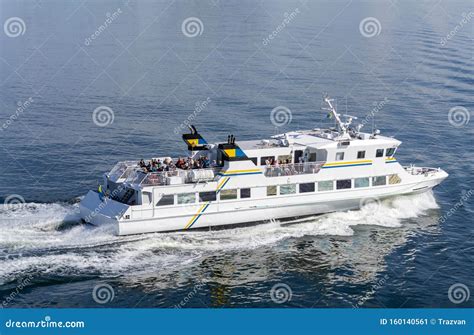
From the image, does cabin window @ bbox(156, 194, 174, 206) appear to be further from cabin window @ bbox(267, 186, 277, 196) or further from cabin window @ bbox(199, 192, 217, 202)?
cabin window @ bbox(267, 186, 277, 196)

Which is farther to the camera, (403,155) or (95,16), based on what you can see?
(95,16)

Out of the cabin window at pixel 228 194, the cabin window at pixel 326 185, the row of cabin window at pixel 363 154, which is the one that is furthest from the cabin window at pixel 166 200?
the row of cabin window at pixel 363 154

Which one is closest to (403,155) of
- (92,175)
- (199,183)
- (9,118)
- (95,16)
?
(199,183)

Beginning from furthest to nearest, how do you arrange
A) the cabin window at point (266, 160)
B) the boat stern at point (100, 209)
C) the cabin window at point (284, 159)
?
the cabin window at point (284, 159) < the cabin window at point (266, 160) < the boat stern at point (100, 209)

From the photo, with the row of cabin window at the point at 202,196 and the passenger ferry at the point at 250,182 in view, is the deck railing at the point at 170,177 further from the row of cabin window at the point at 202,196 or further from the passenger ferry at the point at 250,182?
the row of cabin window at the point at 202,196

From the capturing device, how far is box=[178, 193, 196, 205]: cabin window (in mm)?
35719

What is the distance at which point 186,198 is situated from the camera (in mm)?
35875

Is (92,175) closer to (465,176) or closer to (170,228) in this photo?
(170,228)

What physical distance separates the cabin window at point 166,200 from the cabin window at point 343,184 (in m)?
10.2

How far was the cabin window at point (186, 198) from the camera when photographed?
35.7 meters

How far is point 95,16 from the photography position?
132625 millimetres

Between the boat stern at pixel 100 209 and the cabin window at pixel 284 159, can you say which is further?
the cabin window at pixel 284 159

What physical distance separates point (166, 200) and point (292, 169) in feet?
25.4

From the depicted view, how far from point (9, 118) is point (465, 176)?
125 feet
